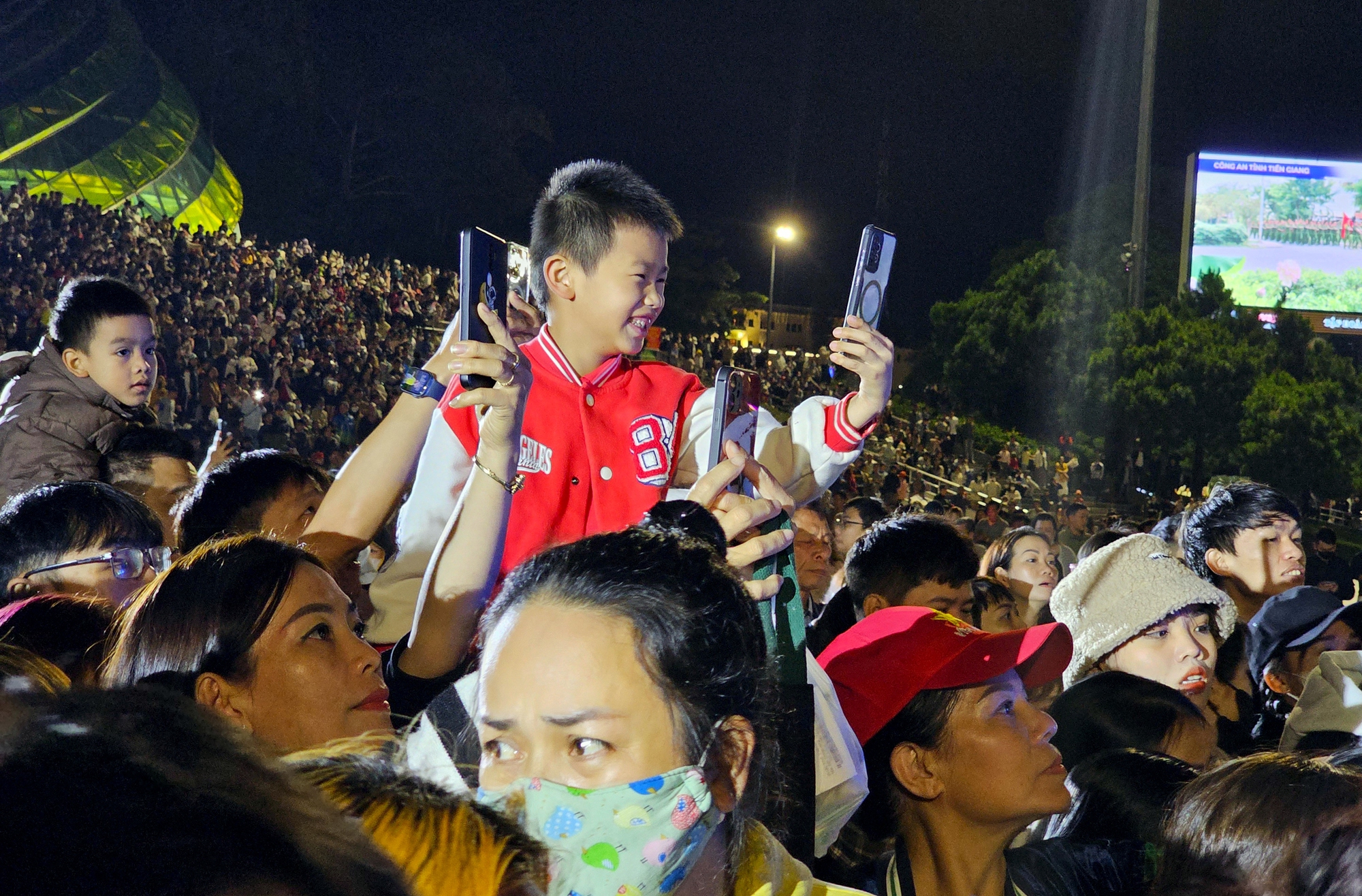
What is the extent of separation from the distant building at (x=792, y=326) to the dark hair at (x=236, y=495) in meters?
75.8

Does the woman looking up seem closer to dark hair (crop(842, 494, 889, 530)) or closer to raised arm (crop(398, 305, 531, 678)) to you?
raised arm (crop(398, 305, 531, 678))

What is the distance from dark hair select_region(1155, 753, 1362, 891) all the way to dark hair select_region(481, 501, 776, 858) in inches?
30.2

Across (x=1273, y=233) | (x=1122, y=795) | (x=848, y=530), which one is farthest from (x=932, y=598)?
(x=1273, y=233)

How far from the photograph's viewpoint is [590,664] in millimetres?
1639

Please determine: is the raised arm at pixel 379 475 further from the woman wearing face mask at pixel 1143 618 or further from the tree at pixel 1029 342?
the tree at pixel 1029 342

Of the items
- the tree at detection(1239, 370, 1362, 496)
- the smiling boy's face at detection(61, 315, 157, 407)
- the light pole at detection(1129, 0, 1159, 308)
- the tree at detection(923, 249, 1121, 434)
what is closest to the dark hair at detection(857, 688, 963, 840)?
the smiling boy's face at detection(61, 315, 157, 407)

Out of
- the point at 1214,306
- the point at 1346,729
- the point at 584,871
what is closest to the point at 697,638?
the point at 584,871

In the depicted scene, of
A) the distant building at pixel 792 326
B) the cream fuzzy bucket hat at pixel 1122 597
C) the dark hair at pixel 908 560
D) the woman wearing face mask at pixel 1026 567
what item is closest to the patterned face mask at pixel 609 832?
the cream fuzzy bucket hat at pixel 1122 597

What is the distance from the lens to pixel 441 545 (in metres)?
2.29

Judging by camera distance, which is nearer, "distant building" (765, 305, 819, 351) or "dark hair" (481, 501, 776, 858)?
"dark hair" (481, 501, 776, 858)

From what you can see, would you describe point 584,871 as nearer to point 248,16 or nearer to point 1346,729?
Result: point 1346,729

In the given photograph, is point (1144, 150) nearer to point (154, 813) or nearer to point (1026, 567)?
point (1026, 567)

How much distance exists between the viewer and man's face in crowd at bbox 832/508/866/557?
7711 mm

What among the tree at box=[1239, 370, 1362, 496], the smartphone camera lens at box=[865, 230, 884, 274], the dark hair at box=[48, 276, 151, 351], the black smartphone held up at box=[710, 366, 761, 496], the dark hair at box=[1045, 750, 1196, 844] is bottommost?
the dark hair at box=[1045, 750, 1196, 844]
